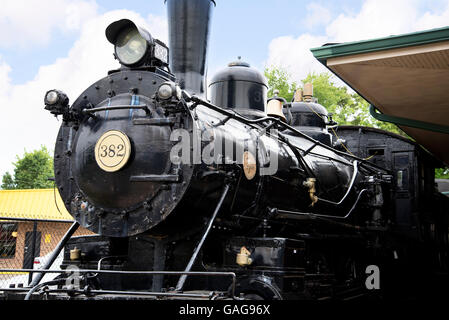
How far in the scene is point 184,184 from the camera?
4.12 meters

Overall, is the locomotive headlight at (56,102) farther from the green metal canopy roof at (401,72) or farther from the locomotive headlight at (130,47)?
the green metal canopy roof at (401,72)

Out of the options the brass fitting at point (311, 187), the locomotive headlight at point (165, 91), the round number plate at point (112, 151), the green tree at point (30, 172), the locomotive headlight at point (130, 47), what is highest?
the green tree at point (30, 172)

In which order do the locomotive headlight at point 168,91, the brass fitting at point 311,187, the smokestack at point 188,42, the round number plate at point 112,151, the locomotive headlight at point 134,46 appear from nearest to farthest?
1. the locomotive headlight at point 168,91
2. the round number plate at point 112,151
3. the locomotive headlight at point 134,46
4. the smokestack at point 188,42
5. the brass fitting at point 311,187

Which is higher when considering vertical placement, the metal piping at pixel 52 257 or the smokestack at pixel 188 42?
the smokestack at pixel 188 42

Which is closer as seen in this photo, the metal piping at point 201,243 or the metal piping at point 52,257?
the metal piping at point 201,243

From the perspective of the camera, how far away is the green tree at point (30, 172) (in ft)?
145

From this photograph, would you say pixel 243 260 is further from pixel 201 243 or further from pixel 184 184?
pixel 184 184

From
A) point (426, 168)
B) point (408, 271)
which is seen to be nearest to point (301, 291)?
point (408, 271)

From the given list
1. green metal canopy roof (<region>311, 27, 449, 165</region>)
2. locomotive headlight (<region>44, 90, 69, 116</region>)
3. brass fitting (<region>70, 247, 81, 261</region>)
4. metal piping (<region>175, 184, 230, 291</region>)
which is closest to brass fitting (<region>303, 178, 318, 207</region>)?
green metal canopy roof (<region>311, 27, 449, 165</region>)

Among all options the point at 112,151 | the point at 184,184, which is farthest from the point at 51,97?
the point at 184,184

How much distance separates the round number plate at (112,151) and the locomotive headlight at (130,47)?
76 centimetres

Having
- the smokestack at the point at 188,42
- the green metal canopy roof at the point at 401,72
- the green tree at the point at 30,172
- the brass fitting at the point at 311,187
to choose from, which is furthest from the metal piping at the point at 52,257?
the green tree at the point at 30,172

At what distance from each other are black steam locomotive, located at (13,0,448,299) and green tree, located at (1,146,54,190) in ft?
135

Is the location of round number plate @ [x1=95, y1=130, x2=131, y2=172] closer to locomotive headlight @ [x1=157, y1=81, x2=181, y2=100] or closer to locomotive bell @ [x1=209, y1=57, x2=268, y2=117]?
locomotive headlight @ [x1=157, y1=81, x2=181, y2=100]
